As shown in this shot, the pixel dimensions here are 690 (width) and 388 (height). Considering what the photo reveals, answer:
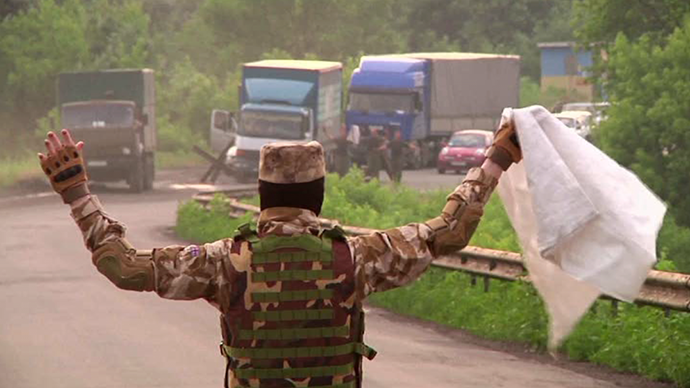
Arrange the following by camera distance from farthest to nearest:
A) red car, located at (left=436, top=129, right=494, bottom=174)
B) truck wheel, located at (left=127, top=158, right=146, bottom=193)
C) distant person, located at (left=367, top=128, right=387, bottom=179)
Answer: red car, located at (left=436, top=129, right=494, bottom=174) < truck wheel, located at (left=127, top=158, right=146, bottom=193) < distant person, located at (left=367, top=128, right=387, bottom=179)

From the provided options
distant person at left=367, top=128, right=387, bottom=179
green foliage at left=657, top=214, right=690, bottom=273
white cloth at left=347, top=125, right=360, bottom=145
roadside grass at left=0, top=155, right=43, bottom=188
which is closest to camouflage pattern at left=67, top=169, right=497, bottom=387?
green foliage at left=657, top=214, right=690, bottom=273

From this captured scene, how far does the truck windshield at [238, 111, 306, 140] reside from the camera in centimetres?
5556

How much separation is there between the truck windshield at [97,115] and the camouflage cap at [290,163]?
147 ft

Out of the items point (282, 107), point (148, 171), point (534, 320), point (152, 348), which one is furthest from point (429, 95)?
point (152, 348)

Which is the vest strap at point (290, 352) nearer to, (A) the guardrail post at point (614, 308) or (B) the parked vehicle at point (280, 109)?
(A) the guardrail post at point (614, 308)

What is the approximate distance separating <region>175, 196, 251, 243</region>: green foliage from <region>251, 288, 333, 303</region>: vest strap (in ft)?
84.9

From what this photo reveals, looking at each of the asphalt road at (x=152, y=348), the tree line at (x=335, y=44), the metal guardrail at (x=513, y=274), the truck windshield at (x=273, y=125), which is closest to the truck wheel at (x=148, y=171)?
the truck windshield at (x=273, y=125)

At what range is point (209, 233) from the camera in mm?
32719

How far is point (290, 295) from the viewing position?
5.38 meters

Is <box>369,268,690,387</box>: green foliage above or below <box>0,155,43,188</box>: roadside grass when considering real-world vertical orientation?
above

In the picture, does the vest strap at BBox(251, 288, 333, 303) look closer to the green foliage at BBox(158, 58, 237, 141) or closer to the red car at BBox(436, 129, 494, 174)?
the red car at BBox(436, 129, 494, 174)

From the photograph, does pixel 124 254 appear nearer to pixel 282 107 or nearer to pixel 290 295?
pixel 290 295

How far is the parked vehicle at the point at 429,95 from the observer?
6612 cm

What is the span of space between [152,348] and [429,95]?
53021mm
